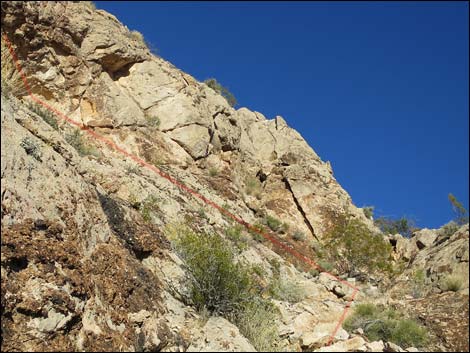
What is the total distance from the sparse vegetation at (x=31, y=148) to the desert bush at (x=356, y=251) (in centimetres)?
1563

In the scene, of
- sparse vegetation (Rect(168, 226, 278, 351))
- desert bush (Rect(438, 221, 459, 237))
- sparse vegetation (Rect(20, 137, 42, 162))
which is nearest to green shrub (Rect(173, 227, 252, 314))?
sparse vegetation (Rect(168, 226, 278, 351))

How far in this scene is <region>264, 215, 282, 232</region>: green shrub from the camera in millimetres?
21867

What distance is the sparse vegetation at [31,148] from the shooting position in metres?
A: 8.41

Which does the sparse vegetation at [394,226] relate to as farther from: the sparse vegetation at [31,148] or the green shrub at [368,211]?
the sparse vegetation at [31,148]

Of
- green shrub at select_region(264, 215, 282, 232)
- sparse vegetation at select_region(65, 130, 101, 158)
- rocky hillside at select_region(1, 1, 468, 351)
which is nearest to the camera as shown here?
rocky hillside at select_region(1, 1, 468, 351)

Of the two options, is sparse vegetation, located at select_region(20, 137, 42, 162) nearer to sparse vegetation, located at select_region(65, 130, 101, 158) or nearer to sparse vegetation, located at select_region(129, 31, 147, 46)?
sparse vegetation, located at select_region(65, 130, 101, 158)

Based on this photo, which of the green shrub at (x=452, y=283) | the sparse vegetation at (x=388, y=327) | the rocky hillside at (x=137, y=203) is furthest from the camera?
the green shrub at (x=452, y=283)

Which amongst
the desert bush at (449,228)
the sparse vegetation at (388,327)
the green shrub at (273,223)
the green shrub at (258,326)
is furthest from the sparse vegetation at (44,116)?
the desert bush at (449,228)

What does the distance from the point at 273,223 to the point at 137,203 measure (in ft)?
35.5

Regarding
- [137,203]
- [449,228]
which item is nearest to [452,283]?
[449,228]

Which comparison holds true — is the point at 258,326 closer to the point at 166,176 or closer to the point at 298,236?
the point at 166,176

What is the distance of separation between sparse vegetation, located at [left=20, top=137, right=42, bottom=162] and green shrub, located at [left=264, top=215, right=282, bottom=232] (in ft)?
47.9

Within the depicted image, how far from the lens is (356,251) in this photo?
21203 mm

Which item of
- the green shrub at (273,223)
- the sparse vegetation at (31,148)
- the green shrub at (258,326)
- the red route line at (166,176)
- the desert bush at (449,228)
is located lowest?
the green shrub at (258,326)
